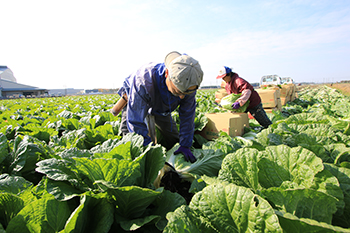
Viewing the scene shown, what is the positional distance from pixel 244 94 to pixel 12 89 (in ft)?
249

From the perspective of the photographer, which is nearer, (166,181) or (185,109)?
(166,181)

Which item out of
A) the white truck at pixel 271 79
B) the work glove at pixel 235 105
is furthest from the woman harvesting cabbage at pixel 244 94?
the white truck at pixel 271 79

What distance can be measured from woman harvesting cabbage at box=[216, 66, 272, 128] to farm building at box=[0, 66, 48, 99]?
50.2 meters

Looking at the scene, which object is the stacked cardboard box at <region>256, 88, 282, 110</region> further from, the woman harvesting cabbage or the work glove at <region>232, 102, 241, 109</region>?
the work glove at <region>232, 102, 241, 109</region>

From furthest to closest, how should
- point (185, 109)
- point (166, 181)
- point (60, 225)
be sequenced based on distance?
point (185, 109) < point (166, 181) < point (60, 225)

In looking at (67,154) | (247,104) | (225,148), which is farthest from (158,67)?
(247,104)

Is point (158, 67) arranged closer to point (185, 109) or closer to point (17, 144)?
point (185, 109)

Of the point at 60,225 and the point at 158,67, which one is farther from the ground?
the point at 158,67

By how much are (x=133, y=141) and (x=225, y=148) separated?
1.30 m

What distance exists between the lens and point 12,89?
2334 inches

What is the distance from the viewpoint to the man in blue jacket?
6.95 feet

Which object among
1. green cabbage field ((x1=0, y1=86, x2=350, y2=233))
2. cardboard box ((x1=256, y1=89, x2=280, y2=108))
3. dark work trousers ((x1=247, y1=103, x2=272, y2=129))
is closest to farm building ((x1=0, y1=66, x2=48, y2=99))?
cardboard box ((x1=256, y1=89, x2=280, y2=108))

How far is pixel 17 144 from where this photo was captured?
6.79 feet

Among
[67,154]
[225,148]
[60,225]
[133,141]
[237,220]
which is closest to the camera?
[237,220]
